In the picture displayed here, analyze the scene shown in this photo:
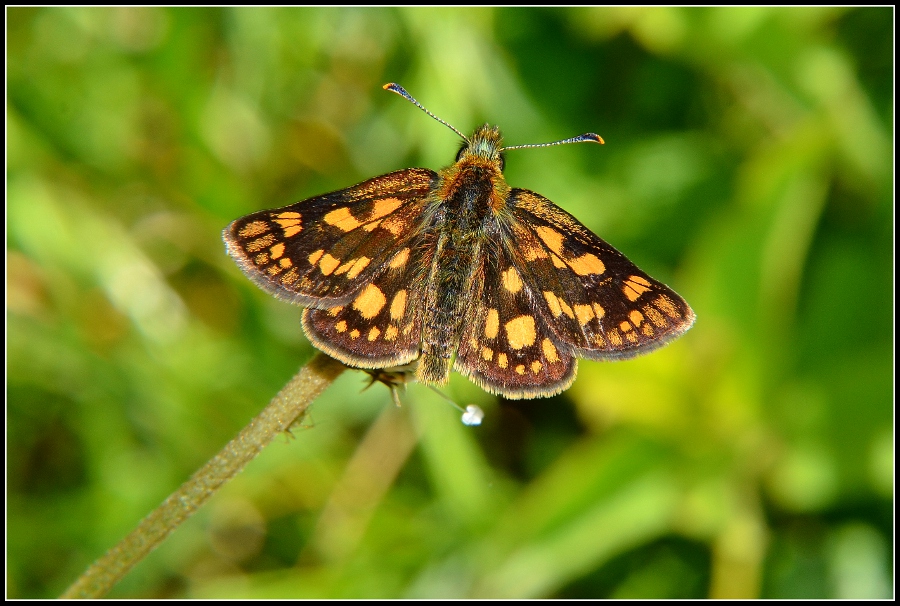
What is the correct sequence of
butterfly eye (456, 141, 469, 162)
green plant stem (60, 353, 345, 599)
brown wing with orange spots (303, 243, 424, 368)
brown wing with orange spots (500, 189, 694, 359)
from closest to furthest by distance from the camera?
green plant stem (60, 353, 345, 599) → brown wing with orange spots (303, 243, 424, 368) → brown wing with orange spots (500, 189, 694, 359) → butterfly eye (456, 141, 469, 162)

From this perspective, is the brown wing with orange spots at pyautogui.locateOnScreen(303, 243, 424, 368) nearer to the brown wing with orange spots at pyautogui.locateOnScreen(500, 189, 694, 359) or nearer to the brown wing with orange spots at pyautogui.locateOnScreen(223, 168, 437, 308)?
the brown wing with orange spots at pyautogui.locateOnScreen(223, 168, 437, 308)

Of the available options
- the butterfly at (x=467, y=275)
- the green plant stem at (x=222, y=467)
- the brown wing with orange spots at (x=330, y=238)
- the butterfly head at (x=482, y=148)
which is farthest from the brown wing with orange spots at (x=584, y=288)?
the green plant stem at (x=222, y=467)

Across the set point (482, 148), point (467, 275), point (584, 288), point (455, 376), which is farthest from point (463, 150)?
point (455, 376)

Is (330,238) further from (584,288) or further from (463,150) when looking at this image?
(584,288)

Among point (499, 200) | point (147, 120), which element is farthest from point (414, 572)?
point (147, 120)

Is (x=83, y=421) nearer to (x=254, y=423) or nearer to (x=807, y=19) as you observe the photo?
(x=254, y=423)

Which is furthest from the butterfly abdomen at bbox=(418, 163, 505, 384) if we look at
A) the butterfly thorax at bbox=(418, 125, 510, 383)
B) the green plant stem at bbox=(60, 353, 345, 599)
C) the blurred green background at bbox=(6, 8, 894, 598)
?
the blurred green background at bbox=(6, 8, 894, 598)

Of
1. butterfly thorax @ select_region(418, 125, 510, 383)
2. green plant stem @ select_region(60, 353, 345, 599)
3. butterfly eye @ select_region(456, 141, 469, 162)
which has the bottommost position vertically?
green plant stem @ select_region(60, 353, 345, 599)

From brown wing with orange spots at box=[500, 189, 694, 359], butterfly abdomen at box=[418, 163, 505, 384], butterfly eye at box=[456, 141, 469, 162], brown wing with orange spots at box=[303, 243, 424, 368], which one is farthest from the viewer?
butterfly eye at box=[456, 141, 469, 162]
